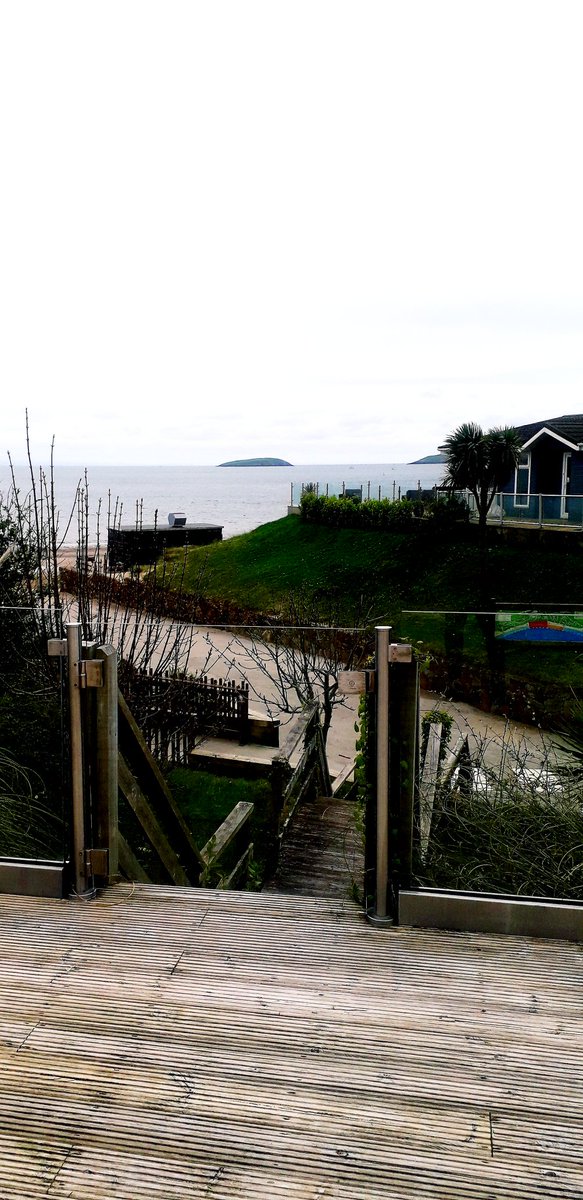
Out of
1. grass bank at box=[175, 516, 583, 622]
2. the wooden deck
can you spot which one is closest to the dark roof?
grass bank at box=[175, 516, 583, 622]

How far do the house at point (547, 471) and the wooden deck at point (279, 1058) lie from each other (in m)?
23.2

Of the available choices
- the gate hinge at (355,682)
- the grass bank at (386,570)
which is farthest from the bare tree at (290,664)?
the grass bank at (386,570)

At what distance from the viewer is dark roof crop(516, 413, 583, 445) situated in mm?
26922

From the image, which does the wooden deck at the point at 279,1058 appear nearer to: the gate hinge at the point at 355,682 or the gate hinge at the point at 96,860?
the gate hinge at the point at 96,860

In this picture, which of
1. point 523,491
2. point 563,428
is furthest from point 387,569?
point 563,428

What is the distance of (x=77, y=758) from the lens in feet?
9.52

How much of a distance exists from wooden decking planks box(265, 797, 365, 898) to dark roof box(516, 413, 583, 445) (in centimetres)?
2569

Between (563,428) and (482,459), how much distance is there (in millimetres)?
3035

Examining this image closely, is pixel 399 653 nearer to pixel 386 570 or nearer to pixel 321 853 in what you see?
pixel 321 853

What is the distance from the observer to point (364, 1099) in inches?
74.4

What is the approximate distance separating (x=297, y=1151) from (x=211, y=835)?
1.39 metres

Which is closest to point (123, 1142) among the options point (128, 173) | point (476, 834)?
point (476, 834)

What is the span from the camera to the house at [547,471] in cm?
2497

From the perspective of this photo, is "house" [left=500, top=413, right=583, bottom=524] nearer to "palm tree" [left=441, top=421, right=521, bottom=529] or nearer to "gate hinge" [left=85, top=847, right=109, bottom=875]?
"palm tree" [left=441, top=421, right=521, bottom=529]
